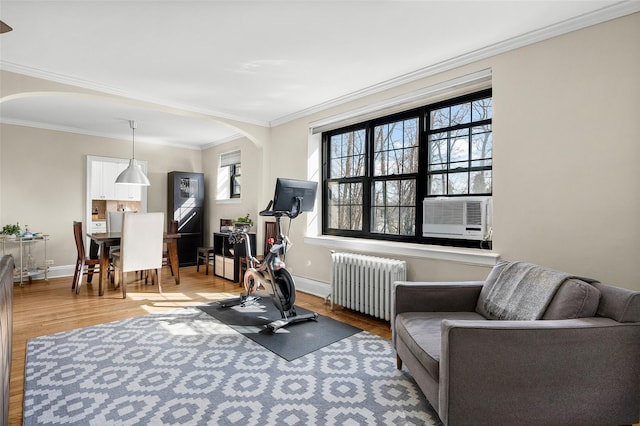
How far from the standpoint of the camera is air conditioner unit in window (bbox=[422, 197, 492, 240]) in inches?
112

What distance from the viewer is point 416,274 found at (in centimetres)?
321

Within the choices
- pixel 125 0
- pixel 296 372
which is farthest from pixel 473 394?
pixel 125 0

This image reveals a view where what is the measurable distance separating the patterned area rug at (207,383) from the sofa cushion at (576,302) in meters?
0.86

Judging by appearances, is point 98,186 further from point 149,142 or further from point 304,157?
point 304,157

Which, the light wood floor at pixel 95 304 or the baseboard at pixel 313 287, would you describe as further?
the baseboard at pixel 313 287

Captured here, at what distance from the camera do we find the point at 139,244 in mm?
4242

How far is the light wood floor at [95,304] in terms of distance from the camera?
3025mm

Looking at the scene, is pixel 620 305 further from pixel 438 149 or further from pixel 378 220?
pixel 378 220

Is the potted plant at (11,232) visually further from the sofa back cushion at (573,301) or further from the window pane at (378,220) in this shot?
the sofa back cushion at (573,301)

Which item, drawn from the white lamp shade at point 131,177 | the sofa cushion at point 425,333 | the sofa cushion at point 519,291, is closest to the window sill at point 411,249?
the sofa cushion at point 519,291

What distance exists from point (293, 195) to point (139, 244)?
2.35 meters

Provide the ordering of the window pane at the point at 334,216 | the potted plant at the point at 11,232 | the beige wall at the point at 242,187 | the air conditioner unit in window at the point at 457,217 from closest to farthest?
the air conditioner unit in window at the point at 457,217, the window pane at the point at 334,216, the potted plant at the point at 11,232, the beige wall at the point at 242,187

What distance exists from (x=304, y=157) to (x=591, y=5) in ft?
10.1

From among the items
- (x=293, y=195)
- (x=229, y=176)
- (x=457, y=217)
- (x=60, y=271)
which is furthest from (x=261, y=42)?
(x=60, y=271)
